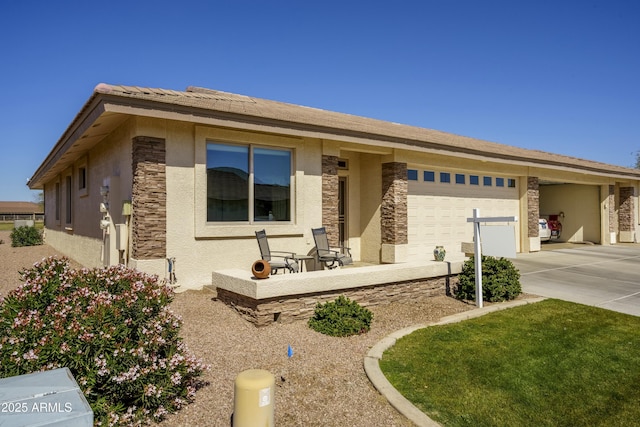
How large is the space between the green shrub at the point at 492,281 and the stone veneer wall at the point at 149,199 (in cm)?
→ 627

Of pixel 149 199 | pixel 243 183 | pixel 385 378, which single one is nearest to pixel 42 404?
pixel 385 378

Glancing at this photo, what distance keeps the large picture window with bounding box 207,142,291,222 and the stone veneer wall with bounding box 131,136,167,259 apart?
99 cm

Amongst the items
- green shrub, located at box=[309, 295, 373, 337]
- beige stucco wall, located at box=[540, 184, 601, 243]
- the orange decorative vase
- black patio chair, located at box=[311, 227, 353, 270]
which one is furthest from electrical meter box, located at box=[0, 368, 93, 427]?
beige stucco wall, located at box=[540, 184, 601, 243]

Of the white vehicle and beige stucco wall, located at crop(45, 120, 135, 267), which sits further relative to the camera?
the white vehicle

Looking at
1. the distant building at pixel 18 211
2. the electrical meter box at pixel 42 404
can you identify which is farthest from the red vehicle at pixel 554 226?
the distant building at pixel 18 211

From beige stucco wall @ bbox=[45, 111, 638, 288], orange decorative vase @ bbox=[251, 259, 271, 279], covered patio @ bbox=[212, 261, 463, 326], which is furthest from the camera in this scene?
beige stucco wall @ bbox=[45, 111, 638, 288]

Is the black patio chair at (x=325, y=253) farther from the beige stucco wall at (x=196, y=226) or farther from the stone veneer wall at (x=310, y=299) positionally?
the stone veneer wall at (x=310, y=299)

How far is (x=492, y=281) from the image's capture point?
325 inches

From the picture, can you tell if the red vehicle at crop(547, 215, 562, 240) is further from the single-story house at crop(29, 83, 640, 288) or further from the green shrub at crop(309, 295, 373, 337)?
the green shrub at crop(309, 295, 373, 337)

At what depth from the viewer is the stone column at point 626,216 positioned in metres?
21.0

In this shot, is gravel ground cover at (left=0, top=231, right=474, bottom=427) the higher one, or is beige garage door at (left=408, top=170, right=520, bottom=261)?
beige garage door at (left=408, top=170, right=520, bottom=261)

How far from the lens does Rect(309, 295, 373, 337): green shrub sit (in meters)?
6.11

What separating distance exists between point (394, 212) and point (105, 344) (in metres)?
9.41

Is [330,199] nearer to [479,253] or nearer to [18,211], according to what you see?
[479,253]
